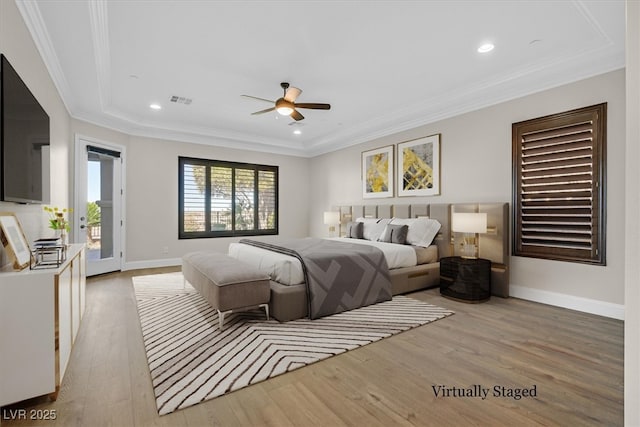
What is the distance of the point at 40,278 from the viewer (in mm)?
1744

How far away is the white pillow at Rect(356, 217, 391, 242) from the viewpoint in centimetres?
511

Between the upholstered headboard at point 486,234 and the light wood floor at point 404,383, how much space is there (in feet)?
3.27

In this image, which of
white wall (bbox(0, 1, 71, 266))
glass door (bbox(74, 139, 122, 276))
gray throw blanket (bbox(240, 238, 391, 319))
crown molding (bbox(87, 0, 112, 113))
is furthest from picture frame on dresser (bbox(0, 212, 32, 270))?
glass door (bbox(74, 139, 122, 276))

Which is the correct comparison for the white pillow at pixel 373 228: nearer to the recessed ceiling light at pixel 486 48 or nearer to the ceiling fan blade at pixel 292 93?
the ceiling fan blade at pixel 292 93

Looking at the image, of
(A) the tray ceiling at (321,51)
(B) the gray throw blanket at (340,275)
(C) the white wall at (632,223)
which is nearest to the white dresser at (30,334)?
(B) the gray throw blanket at (340,275)

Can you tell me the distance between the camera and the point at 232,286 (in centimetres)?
279

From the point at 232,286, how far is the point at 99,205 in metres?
3.86

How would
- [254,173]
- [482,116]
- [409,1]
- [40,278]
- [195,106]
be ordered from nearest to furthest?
[40,278]
[409,1]
[482,116]
[195,106]
[254,173]

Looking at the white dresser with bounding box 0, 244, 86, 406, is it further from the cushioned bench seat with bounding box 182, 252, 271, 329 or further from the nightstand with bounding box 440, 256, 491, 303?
the nightstand with bounding box 440, 256, 491, 303

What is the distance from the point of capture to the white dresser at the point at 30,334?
64.8 inches

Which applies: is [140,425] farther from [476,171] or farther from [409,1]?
[476,171]

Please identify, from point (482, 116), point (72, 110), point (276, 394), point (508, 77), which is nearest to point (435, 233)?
point (482, 116)

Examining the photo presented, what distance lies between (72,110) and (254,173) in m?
3.42

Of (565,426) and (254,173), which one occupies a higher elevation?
(254,173)
